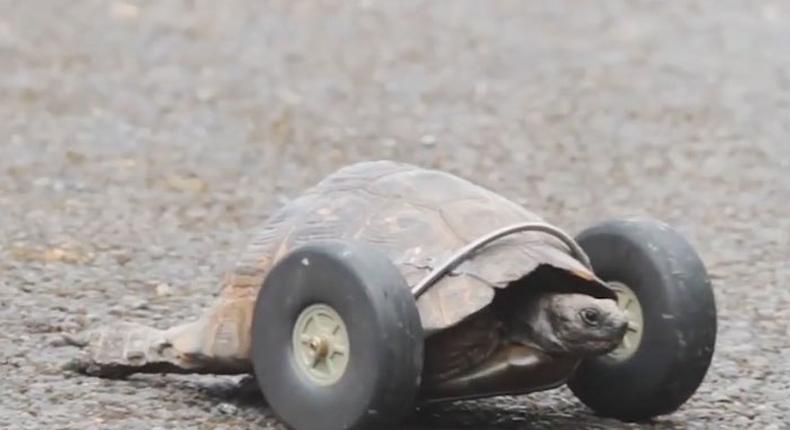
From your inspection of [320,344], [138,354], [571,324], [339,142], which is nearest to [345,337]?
[320,344]

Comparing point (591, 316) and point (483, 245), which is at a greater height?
point (483, 245)

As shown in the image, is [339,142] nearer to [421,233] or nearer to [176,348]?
[176,348]

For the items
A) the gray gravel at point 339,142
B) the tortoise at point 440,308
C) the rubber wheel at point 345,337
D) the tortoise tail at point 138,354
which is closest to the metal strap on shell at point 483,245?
the tortoise at point 440,308

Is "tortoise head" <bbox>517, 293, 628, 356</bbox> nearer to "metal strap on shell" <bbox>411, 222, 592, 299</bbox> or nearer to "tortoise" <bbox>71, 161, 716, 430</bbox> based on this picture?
"tortoise" <bbox>71, 161, 716, 430</bbox>

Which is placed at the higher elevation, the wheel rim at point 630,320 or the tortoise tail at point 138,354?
the wheel rim at point 630,320

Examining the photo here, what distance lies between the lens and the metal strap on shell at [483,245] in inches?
118

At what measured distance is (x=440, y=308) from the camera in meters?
2.99

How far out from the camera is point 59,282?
4.61 meters

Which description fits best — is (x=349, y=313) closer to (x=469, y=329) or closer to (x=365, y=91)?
(x=469, y=329)

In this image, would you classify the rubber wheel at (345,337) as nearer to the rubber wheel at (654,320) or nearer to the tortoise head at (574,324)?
the tortoise head at (574,324)

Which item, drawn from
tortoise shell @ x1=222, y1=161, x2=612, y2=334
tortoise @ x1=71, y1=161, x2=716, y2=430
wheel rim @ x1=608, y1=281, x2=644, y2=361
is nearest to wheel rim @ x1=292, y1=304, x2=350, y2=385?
tortoise @ x1=71, y1=161, x2=716, y2=430

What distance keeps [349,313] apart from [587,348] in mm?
453

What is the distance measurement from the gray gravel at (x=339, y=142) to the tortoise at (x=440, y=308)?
0.61 feet

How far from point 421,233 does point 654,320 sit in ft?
1.57
